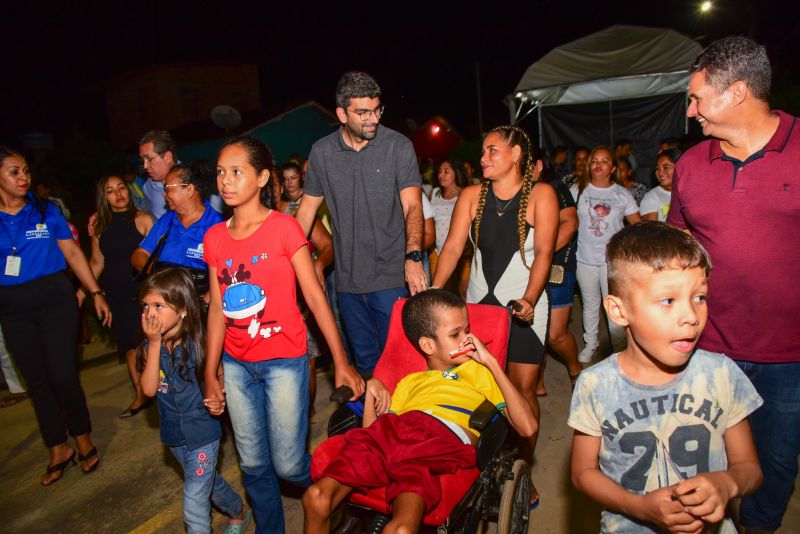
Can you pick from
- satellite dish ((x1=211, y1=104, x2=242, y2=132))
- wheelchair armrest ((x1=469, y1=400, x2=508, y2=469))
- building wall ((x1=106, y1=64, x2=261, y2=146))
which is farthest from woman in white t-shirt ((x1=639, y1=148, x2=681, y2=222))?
building wall ((x1=106, y1=64, x2=261, y2=146))

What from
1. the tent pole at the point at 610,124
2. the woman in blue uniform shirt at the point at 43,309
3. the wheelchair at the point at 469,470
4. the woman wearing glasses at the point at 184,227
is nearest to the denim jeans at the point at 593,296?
the wheelchair at the point at 469,470

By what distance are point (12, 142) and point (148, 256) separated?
87.4ft

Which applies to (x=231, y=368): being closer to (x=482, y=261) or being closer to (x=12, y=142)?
(x=482, y=261)

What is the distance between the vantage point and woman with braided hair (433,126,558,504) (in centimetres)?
316

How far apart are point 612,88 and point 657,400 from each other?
33.5 ft

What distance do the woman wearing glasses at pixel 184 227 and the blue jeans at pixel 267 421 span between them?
104cm

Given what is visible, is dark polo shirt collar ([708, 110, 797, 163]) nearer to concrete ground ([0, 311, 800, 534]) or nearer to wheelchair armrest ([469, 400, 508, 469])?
wheelchair armrest ([469, 400, 508, 469])

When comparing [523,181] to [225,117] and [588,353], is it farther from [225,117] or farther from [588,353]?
[225,117]

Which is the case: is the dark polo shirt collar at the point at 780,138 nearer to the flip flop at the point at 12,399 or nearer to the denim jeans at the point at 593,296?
the denim jeans at the point at 593,296

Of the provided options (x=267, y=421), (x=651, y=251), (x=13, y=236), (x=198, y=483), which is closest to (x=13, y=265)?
(x=13, y=236)

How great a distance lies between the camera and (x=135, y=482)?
396 centimetres

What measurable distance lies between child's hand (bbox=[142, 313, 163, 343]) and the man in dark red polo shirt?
2.65m

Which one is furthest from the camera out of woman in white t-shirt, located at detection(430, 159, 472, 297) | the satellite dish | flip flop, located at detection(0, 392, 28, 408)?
the satellite dish

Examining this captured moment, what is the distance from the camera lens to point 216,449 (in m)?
2.86
